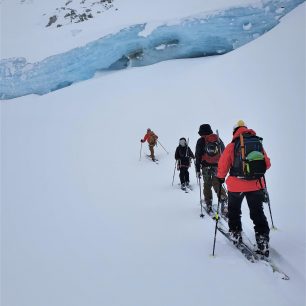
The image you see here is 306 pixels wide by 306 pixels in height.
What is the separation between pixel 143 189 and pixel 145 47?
51.7 ft

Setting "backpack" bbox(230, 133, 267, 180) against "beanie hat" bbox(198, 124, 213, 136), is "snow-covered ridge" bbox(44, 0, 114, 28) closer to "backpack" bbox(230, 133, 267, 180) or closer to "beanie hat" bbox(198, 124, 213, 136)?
"beanie hat" bbox(198, 124, 213, 136)

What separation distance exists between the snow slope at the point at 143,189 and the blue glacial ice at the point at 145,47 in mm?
1171

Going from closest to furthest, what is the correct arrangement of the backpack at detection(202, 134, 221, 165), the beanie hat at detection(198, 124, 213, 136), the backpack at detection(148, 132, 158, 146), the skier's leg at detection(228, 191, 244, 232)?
the skier's leg at detection(228, 191, 244, 232) → the beanie hat at detection(198, 124, 213, 136) → the backpack at detection(202, 134, 221, 165) → the backpack at detection(148, 132, 158, 146)

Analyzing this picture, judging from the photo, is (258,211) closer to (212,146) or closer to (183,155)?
(212,146)

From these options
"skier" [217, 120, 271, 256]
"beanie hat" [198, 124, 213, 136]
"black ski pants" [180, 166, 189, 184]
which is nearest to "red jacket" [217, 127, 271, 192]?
"skier" [217, 120, 271, 256]

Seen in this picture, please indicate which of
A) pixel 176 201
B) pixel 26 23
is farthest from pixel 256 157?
pixel 26 23

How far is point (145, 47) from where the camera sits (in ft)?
74.7

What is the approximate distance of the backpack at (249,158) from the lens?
4051mm

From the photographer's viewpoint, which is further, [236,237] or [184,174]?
[184,174]

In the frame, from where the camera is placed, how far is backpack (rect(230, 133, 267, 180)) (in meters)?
4.05

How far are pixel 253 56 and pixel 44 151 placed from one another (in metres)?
11.2

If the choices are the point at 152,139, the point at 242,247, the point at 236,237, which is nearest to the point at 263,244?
the point at 242,247

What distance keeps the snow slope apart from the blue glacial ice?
46.1 inches

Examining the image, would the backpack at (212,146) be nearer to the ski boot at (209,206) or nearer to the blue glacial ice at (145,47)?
the ski boot at (209,206)
